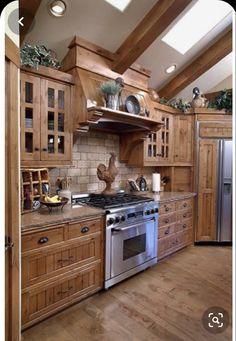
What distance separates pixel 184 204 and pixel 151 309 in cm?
171

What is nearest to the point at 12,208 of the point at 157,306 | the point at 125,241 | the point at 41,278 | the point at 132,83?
the point at 41,278

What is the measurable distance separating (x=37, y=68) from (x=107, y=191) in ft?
5.23

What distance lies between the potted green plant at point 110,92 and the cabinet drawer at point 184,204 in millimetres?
1690

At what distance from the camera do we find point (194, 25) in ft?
9.84

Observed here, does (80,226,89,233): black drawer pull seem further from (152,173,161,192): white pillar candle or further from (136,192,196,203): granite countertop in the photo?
(152,173,161,192): white pillar candle

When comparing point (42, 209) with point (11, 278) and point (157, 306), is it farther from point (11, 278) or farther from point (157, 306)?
point (157, 306)

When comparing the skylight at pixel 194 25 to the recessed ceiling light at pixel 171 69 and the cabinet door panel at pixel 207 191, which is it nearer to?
the recessed ceiling light at pixel 171 69

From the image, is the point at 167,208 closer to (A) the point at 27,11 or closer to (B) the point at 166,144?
(B) the point at 166,144

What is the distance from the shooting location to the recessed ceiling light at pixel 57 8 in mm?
2051

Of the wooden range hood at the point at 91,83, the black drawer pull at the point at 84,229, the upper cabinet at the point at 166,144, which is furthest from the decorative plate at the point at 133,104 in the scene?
the black drawer pull at the point at 84,229

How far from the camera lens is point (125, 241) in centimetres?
245

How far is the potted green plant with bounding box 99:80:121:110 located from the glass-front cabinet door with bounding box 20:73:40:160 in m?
0.70

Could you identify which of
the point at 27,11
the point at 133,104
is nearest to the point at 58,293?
the point at 133,104

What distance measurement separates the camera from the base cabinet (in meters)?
3.01
